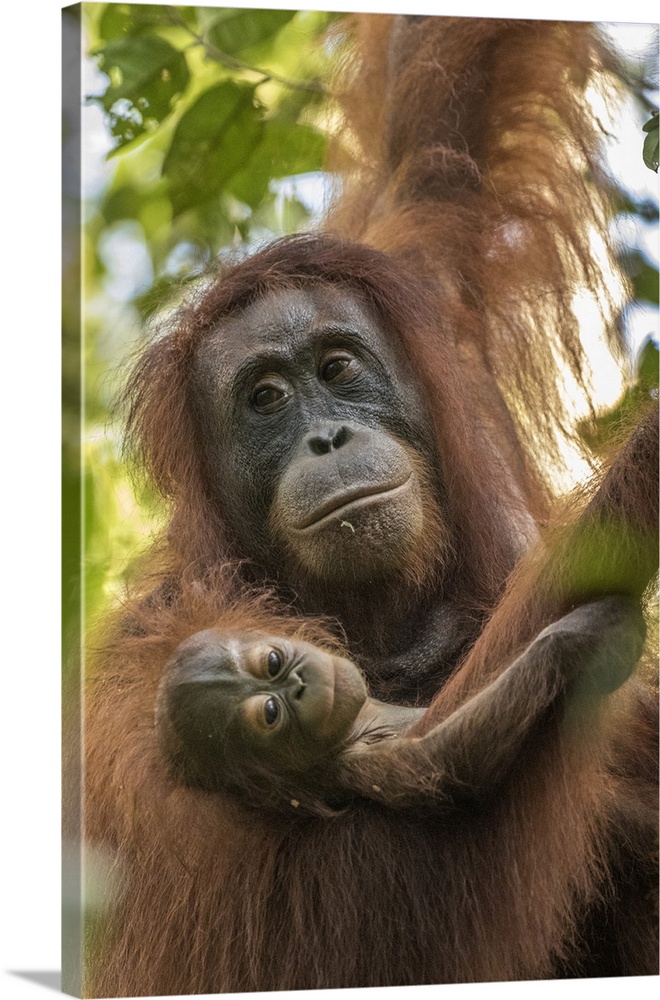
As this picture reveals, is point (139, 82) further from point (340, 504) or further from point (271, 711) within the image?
point (271, 711)

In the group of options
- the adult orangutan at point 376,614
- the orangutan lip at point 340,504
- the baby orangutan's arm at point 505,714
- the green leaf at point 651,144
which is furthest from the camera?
the green leaf at point 651,144

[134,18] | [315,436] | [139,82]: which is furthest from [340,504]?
[134,18]

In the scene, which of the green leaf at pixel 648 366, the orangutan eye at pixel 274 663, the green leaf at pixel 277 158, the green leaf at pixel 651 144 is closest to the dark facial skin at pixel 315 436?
the green leaf at pixel 277 158

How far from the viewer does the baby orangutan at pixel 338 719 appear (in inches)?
100

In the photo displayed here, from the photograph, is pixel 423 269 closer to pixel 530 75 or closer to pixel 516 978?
pixel 530 75

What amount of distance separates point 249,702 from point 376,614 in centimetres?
50

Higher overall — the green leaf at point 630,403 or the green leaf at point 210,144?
the green leaf at point 210,144

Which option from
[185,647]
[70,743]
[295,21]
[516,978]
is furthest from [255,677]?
[295,21]

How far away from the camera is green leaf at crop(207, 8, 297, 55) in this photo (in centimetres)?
307

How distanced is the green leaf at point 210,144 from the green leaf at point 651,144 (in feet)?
2.96

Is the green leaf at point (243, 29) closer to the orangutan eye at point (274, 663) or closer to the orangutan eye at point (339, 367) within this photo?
the orangutan eye at point (339, 367)

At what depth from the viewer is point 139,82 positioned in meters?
2.98

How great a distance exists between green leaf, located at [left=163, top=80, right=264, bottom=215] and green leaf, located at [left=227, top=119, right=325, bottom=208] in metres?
0.03

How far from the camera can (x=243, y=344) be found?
3.02 metres
